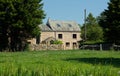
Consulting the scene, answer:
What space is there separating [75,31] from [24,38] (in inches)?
1676

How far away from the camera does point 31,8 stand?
54.3 meters

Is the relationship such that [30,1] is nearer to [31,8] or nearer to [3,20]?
[31,8]

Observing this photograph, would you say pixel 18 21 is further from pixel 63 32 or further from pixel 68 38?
pixel 68 38

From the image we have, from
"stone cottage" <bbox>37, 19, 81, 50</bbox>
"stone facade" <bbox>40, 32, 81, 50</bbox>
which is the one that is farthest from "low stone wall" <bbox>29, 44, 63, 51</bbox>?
"stone facade" <bbox>40, 32, 81, 50</bbox>

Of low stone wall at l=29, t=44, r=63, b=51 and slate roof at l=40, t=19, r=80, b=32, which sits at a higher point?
slate roof at l=40, t=19, r=80, b=32

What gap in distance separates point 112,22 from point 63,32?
3839 centimetres

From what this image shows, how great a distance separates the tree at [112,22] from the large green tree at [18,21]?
10.3 m

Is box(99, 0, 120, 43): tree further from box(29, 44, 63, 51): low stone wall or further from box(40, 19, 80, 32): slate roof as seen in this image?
box(40, 19, 80, 32): slate roof

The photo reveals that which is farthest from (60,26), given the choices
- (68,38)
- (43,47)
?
(43,47)

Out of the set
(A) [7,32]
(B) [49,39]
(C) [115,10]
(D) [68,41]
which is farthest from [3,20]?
(D) [68,41]

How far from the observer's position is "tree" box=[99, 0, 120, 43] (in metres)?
58.4

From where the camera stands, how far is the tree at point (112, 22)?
58.4 meters

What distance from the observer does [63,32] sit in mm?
96250

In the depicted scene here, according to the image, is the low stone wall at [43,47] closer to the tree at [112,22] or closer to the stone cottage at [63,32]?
the tree at [112,22]
